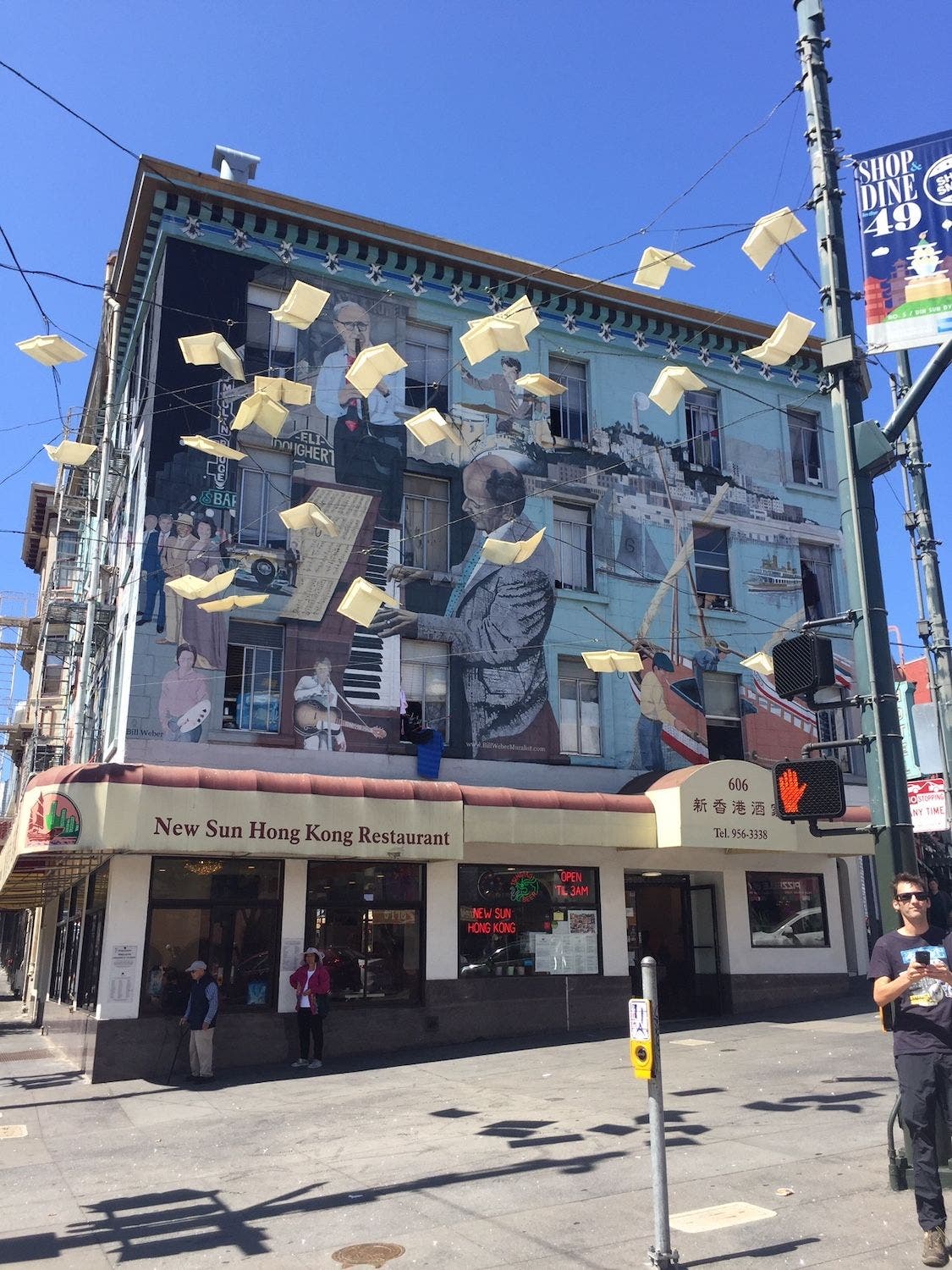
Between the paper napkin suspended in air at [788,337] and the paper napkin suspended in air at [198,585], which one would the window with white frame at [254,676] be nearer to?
the paper napkin suspended in air at [198,585]

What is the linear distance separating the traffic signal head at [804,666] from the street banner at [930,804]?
26.2 feet

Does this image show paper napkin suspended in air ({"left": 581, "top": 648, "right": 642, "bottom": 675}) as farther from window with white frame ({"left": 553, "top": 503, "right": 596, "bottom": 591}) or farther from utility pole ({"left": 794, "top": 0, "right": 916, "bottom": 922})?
utility pole ({"left": 794, "top": 0, "right": 916, "bottom": 922})

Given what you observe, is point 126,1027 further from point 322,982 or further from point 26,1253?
point 26,1253

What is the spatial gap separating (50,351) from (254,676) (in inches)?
272

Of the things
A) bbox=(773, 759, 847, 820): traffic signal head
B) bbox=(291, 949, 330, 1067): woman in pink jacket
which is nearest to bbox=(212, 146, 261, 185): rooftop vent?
bbox=(291, 949, 330, 1067): woman in pink jacket

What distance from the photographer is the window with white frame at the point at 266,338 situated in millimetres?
20203

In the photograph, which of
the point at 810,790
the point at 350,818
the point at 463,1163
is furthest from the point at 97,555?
the point at 810,790

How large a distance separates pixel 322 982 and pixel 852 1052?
25.5ft

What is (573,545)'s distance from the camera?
2245 centimetres

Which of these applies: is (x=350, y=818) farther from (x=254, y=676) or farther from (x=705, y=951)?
(x=705, y=951)

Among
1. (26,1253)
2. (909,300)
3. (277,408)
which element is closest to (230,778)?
(277,408)

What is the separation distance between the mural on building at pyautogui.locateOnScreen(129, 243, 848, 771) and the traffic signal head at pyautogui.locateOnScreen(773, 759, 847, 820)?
38.1 ft

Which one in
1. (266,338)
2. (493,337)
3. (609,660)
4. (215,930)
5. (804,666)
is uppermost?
(266,338)

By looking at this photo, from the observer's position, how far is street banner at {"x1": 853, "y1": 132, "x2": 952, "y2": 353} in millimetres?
9086
